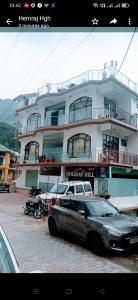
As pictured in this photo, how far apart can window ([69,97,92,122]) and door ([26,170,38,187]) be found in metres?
5.88

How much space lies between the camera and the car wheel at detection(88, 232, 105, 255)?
502cm

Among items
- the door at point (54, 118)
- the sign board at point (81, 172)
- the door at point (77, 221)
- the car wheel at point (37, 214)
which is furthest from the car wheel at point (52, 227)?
the door at point (54, 118)

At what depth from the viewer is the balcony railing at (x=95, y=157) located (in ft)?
50.8

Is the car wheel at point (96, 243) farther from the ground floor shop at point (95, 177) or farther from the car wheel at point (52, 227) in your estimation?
the ground floor shop at point (95, 177)

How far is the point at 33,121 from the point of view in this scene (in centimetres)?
2173

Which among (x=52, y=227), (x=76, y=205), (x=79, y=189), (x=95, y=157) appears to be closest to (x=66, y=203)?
(x=76, y=205)

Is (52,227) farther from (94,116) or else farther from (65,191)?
(94,116)

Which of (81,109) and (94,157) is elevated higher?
(81,109)

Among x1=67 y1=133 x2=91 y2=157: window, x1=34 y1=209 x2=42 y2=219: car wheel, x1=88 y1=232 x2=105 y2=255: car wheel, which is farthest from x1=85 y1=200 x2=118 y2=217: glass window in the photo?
x1=67 y1=133 x2=91 y2=157: window

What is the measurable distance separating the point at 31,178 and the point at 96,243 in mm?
16030

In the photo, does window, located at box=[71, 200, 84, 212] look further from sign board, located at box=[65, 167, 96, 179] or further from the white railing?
sign board, located at box=[65, 167, 96, 179]

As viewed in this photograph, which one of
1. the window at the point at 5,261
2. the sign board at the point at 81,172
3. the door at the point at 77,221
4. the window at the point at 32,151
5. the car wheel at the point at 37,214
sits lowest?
the car wheel at the point at 37,214

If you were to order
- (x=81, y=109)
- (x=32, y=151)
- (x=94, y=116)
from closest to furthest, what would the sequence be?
(x=94, y=116)
(x=81, y=109)
(x=32, y=151)
